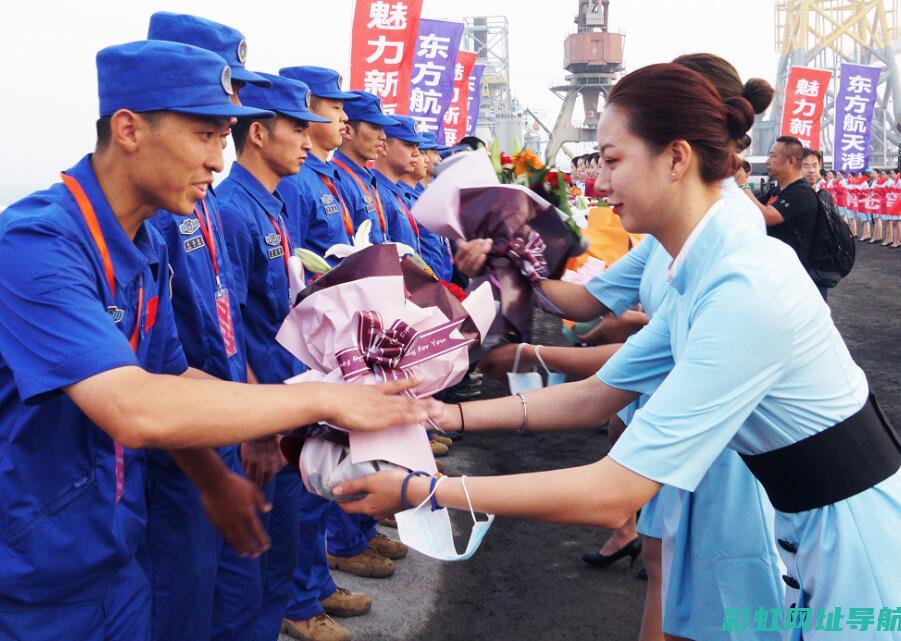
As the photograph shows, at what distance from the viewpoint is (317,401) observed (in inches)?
69.3

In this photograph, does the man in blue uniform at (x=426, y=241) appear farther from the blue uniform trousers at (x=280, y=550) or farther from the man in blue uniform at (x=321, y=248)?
the blue uniform trousers at (x=280, y=550)

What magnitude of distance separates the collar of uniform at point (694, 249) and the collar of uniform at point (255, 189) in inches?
81.9

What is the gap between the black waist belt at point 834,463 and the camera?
179 centimetres

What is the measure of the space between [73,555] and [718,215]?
64.7 inches

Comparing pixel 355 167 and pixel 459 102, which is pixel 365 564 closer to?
pixel 355 167

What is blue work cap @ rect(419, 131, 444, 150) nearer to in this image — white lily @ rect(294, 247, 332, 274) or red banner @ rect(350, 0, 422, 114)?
red banner @ rect(350, 0, 422, 114)

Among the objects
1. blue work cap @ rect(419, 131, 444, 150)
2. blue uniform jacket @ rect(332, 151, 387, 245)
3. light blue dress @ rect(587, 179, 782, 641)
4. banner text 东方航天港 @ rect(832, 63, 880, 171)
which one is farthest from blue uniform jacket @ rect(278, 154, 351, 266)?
banner text 东方航天港 @ rect(832, 63, 880, 171)

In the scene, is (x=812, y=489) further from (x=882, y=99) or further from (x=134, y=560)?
(x=882, y=99)

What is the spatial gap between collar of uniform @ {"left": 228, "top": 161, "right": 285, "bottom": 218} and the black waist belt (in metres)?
2.41

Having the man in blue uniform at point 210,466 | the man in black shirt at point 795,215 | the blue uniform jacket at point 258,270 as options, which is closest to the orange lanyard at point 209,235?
the man in blue uniform at point 210,466

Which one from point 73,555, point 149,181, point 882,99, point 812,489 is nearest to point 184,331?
point 149,181

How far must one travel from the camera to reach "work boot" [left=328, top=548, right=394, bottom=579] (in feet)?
14.5

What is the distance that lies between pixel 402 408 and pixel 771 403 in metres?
0.79

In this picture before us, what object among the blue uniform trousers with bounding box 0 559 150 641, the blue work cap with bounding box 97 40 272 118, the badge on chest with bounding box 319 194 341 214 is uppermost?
the blue work cap with bounding box 97 40 272 118
